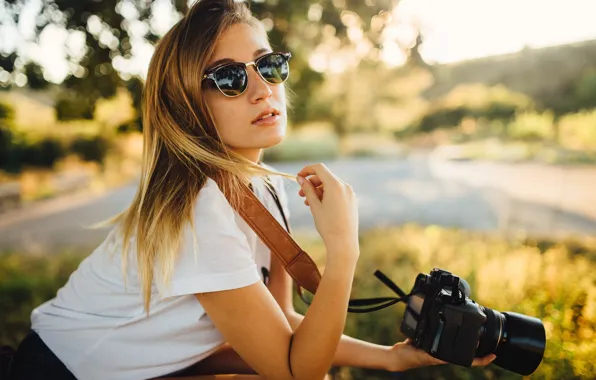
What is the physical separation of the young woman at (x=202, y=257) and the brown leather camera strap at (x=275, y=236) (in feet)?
0.20

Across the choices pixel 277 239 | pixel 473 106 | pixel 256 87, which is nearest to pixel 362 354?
pixel 277 239

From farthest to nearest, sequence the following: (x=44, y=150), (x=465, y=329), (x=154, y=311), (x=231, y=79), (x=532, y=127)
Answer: (x=44, y=150) → (x=532, y=127) → (x=231, y=79) → (x=154, y=311) → (x=465, y=329)

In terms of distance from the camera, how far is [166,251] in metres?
1.37

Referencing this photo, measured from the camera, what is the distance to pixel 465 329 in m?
1.34

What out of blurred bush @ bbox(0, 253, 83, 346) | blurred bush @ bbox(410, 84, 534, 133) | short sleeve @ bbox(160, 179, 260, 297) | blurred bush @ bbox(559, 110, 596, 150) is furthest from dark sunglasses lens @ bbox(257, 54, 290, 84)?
blurred bush @ bbox(410, 84, 534, 133)

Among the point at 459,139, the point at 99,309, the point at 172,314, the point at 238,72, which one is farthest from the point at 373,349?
the point at 459,139

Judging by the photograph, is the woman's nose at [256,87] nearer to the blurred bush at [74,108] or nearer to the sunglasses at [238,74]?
the sunglasses at [238,74]

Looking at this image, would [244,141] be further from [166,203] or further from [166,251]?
[166,251]

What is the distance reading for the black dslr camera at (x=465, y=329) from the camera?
4.42 feet

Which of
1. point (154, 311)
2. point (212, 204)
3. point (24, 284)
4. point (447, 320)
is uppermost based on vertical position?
point (212, 204)

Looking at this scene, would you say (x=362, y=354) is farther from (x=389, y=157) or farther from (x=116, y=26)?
(x=389, y=157)

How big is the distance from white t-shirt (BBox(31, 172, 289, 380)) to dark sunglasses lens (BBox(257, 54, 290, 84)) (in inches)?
19.5

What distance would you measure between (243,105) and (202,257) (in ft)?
1.98

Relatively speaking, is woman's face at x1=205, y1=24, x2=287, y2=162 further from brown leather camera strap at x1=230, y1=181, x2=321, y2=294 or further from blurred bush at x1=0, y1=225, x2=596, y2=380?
blurred bush at x1=0, y1=225, x2=596, y2=380
